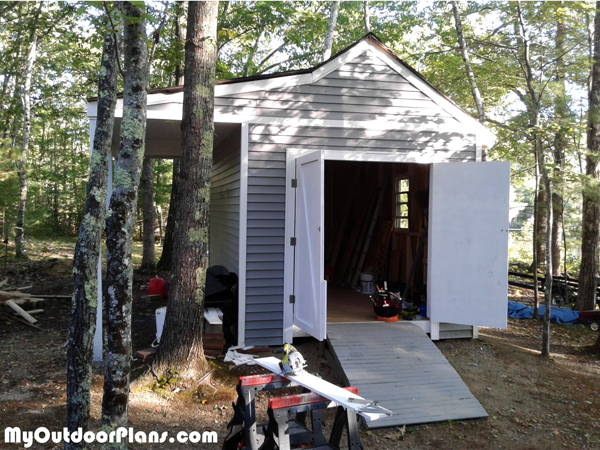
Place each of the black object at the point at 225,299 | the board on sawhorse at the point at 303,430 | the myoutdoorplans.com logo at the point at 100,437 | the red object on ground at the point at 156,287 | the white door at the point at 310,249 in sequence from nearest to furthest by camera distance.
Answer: the board on sawhorse at the point at 303,430 → the myoutdoorplans.com logo at the point at 100,437 → the white door at the point at 310,249 → the black object at the point at 225,299 → the red object on ground at the point at 156,287

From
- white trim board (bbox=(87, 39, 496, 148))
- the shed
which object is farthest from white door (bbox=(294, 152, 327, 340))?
white trim board (bbox=(87, 39, 496, 148))

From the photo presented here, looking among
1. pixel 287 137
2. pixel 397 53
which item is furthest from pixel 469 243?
pixel 397 53

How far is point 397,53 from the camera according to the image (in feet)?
53.8

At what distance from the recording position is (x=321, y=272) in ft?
17.6

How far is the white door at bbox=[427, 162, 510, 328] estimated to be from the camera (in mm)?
6047

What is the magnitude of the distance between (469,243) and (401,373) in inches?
81.4

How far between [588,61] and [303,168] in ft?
17.2

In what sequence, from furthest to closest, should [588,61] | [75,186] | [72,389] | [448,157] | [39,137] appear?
[39,137]
[75,186]
[588,61]
[448,157]
[72,389]

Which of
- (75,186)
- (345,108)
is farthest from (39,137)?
(345,108)

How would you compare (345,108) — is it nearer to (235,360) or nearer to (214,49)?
(214,49)

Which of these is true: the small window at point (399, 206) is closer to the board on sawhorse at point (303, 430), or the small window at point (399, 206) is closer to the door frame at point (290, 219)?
the door frame at point (290, 219)

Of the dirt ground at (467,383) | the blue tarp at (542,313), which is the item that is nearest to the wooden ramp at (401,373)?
the dirt ground at (467,383)

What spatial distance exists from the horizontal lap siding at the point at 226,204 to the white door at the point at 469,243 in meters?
2.77

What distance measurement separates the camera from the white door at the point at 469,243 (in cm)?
605
